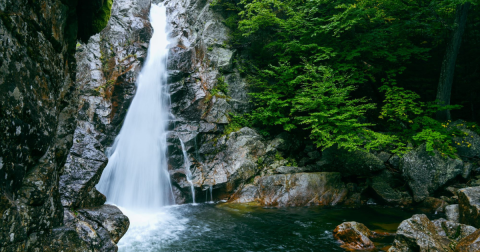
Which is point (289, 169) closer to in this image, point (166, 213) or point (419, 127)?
point (166, 213)

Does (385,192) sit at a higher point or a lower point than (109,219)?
lower

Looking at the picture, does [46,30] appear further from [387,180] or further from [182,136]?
[387,180]

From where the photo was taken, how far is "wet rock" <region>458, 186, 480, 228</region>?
18.7 ft

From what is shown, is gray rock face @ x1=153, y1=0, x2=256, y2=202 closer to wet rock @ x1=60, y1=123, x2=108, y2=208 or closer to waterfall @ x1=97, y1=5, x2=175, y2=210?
waterfall @ x1=97, y1=5, x2=175, y2=210

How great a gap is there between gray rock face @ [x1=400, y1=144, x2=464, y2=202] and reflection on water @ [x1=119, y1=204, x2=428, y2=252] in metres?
1.35

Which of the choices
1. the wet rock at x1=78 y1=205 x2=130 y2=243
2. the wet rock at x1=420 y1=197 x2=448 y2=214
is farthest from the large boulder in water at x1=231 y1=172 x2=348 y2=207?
the wet rock at x1=78 y1=205 x2=130 y2=243

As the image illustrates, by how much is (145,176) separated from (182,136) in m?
2.49

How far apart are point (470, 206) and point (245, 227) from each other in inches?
228

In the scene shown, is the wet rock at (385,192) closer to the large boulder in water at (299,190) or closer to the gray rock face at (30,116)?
the large boulder in water at (299,190)

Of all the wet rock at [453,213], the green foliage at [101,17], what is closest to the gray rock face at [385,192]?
the wet rock at [453,213]

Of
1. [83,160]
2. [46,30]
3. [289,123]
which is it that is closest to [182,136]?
[289,123]

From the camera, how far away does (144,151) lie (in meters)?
11.8

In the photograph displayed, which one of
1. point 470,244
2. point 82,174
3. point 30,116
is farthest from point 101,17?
point 470,244

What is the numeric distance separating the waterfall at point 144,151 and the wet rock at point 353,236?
714 cm
